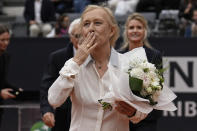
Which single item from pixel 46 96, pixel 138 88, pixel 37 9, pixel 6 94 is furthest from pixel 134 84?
pixel 37 9

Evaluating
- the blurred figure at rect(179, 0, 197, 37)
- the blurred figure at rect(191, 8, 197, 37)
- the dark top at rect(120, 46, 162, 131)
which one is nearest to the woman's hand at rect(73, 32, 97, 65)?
the dark top at rect(120, 46, 162, 131)

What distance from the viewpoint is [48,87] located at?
6867 mm

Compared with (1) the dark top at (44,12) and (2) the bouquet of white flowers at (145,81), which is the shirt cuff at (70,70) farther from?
(1) the dark top at (44,12)

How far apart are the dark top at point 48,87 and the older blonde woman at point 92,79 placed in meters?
2.15

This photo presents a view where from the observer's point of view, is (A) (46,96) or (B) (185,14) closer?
(A) (46,96)

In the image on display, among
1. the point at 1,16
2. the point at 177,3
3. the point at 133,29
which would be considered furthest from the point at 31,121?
the point at 1,16

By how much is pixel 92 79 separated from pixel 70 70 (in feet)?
0.93

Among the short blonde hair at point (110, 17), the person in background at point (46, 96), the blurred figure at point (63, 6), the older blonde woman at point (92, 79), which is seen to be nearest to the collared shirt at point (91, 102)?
the older blonde woman at point (92, 79)

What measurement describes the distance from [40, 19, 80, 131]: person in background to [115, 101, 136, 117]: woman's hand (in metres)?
2.24

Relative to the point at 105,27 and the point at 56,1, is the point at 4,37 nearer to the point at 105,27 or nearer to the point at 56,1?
the point at 105,27

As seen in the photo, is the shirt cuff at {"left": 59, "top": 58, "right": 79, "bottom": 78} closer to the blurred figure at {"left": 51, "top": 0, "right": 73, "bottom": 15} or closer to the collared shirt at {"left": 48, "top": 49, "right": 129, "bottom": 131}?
the collared shirt at {"left": 48, "top": 49, "right": 129, "bottom": 131}

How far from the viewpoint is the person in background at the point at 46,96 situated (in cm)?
650

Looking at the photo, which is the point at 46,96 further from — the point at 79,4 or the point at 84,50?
the point at 79,4

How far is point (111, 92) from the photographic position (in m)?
4.15
